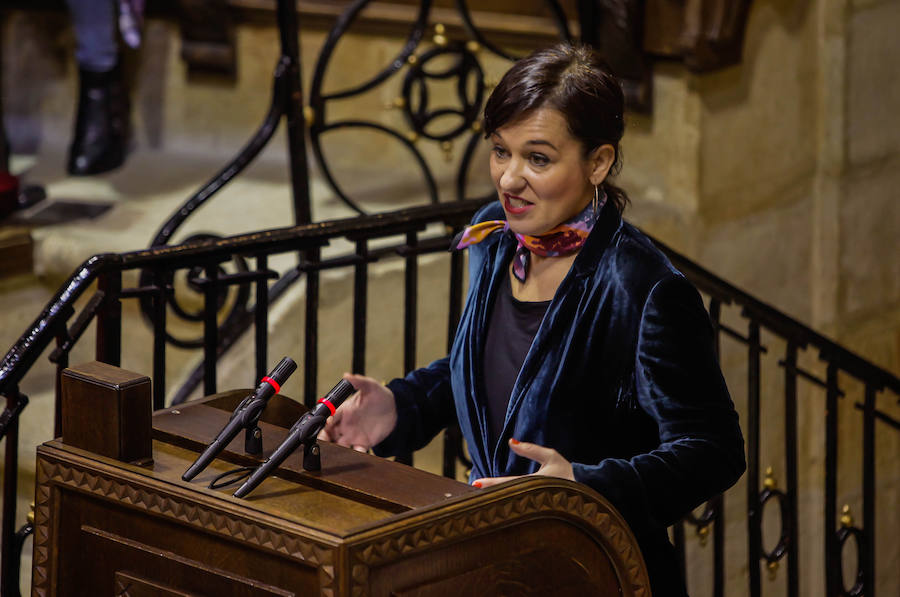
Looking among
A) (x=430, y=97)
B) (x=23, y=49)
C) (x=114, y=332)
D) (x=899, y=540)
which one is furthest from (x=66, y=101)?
(x=899, y=540)

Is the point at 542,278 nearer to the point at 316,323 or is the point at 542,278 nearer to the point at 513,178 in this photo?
the point at 513,178

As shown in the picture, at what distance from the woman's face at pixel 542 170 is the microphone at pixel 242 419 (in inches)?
16.1

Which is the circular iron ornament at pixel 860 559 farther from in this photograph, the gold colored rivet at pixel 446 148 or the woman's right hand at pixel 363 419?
the woman's right hand at pixel 363 419

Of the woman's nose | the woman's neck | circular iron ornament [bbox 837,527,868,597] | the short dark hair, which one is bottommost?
circular iron ornament [bbox 837,527,868,597]

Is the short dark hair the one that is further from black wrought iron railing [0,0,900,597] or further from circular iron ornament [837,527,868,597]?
circular iron ornament [837,527,868,597]

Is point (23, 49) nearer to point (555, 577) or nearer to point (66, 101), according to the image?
point (66, 101)

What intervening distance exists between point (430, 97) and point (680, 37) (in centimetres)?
109

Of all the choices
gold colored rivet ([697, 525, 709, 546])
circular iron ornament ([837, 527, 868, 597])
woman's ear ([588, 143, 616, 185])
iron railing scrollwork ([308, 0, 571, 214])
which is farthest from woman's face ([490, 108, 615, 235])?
iron railing scrollwork ([308, 0, 571, 214])

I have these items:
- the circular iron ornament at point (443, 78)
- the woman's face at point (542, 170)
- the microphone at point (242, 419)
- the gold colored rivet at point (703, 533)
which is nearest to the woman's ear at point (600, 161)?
the woman's face at point (542, 170)

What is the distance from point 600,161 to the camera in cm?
208

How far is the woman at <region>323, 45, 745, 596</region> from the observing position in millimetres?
2006

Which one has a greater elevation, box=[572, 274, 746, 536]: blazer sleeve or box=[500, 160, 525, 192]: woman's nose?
box=[500, 160, 525, 192]: woman's nose

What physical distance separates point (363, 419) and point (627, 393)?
1.50 ft

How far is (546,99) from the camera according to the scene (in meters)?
2.03
